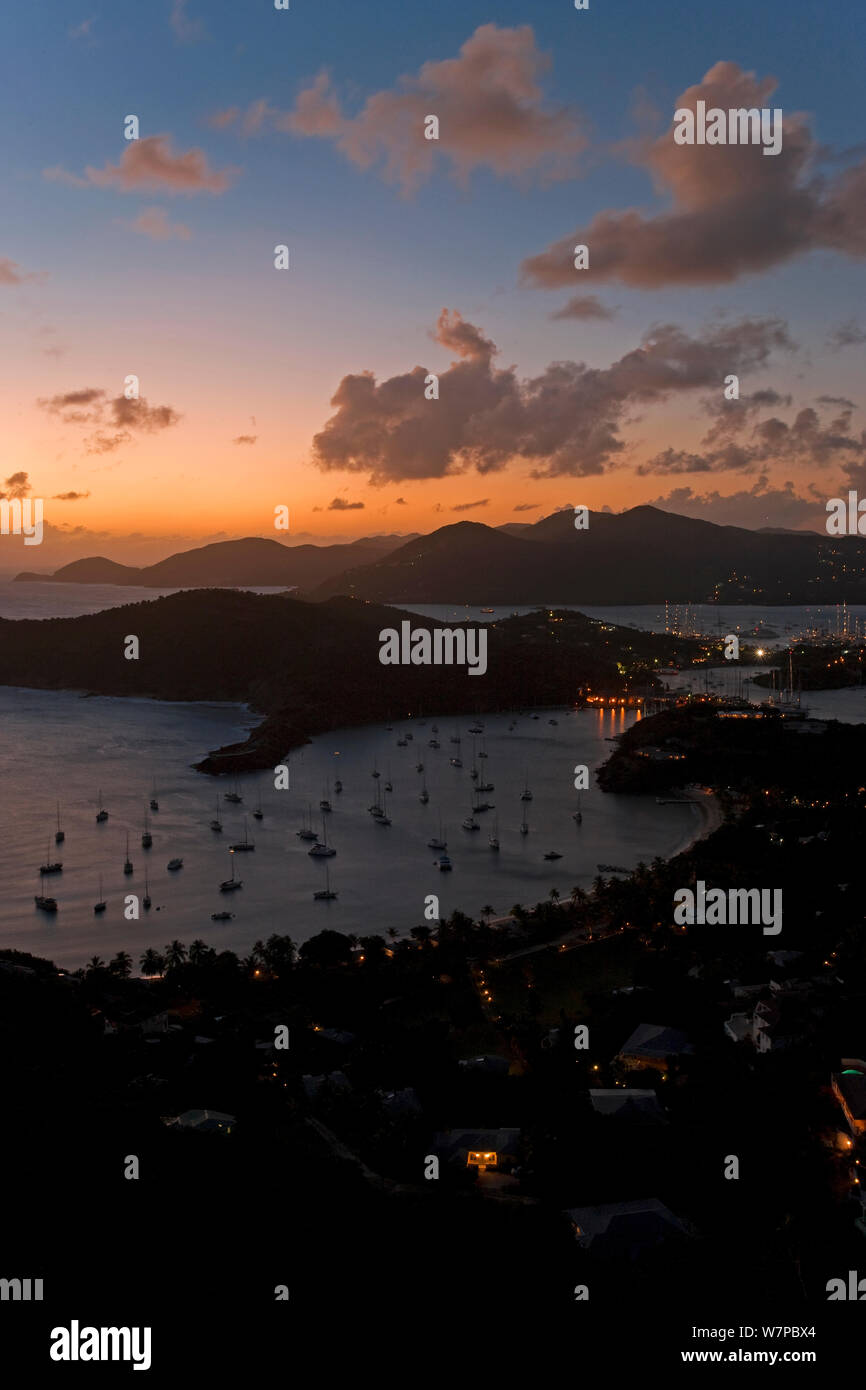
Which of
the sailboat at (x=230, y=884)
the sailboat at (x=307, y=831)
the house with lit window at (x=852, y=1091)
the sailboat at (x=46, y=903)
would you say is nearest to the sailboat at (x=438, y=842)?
the sailboat at (x=307, y=831)

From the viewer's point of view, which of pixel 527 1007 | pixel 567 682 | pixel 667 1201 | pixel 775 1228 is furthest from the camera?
pixel 567 682

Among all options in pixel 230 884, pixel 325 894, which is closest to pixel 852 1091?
pixel 325 894

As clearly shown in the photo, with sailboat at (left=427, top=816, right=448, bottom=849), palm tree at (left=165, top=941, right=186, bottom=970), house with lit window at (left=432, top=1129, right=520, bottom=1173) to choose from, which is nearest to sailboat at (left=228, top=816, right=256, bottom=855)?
sailboat at (left=427, top=816, right=448, bottom=849)

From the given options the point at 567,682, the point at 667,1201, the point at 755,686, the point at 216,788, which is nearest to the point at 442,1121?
the point at 667,1201

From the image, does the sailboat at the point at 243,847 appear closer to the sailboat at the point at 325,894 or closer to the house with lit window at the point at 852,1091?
the sailboat at the point at 325,894
